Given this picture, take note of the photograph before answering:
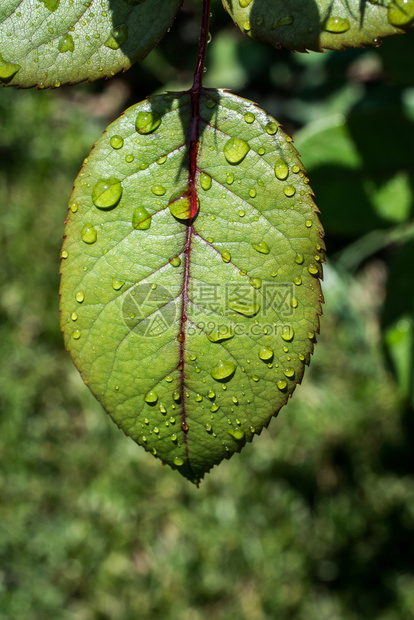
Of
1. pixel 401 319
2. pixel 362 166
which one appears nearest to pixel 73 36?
pixel 362 166

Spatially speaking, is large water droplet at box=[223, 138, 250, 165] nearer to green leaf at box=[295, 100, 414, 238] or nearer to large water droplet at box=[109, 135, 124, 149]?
large water droplet at box=[109, 135, 124, 149]

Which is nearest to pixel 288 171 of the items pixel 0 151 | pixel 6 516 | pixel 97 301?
pixel 97 301

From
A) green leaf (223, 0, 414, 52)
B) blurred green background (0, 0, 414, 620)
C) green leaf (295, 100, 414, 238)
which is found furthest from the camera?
blurred green background (0, 0, 414, 620)

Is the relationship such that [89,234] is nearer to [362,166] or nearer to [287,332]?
[287,332]

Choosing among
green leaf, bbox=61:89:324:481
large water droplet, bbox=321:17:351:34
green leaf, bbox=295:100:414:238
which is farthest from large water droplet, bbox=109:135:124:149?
green leaf, bbox=295:100:414:238

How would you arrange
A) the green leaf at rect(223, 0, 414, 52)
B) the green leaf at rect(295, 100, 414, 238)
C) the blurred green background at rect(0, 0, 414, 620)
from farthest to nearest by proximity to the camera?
1. the blurred green background at rect(0, 0, 414, 620)
2. the green leaf at rect(295, 100, 414, 238)
3. the green leaf at rect(223, 0, 414, 52)

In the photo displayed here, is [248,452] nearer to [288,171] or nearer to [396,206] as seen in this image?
[396,206]

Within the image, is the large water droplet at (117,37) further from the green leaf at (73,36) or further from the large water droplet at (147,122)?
the large water droplet at (147,122)
